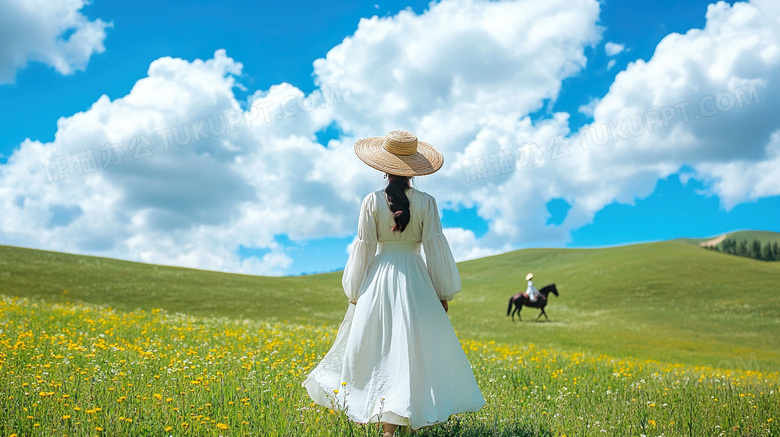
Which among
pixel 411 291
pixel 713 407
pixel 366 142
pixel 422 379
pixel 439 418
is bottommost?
pixel 713 407

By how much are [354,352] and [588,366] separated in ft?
25.0

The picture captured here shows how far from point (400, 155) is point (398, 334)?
218 centimetres

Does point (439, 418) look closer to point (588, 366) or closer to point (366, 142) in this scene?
point (366, 142)

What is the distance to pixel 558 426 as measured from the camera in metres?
6.36

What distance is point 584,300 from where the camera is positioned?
1797 inches

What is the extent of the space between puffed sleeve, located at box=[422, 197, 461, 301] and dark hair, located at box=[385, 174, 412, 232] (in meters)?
0.29

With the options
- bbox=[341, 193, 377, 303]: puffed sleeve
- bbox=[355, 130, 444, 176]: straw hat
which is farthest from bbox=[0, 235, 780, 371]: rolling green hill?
bbox=[341, 193, 377, 303]: puffed sleeve

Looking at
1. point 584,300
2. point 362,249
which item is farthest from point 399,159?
point 584,300

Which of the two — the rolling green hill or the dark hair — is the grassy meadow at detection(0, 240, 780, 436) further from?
the dark hair

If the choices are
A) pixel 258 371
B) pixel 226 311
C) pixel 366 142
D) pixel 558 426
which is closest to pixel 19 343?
pixel 258 371

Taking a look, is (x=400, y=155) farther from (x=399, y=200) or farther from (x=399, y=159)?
(x=399, y=200)

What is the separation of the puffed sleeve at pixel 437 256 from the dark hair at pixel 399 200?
0.29 metres

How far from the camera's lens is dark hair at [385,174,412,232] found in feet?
18.9

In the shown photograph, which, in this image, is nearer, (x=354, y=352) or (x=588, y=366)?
(x=354, y=352)
